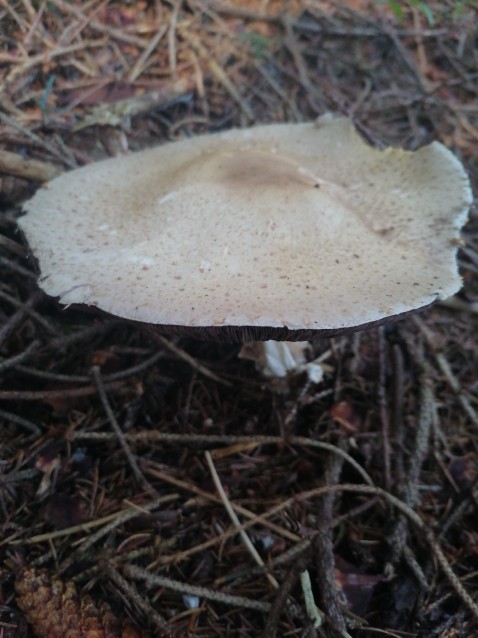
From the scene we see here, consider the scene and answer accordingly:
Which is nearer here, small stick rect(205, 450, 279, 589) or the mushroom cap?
the mushroom cap

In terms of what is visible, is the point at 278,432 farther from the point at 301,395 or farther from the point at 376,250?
the point at 376,250

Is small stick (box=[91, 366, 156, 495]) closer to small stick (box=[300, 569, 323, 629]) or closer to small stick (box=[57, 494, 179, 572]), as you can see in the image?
small stick (box=[57, 494, 179, 572])

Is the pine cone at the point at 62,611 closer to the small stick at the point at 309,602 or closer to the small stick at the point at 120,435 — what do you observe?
the small stick at the point at 120,435

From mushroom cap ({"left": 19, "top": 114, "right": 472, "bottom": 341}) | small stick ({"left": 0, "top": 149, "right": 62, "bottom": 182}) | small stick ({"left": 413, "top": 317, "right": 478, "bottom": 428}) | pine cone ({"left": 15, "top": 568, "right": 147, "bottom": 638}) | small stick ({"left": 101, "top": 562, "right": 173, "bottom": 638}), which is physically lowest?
small stick ({"left": 413, "top": 317, "right": 478, "bottom": 428})

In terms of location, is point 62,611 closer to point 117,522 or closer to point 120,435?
point 117,522

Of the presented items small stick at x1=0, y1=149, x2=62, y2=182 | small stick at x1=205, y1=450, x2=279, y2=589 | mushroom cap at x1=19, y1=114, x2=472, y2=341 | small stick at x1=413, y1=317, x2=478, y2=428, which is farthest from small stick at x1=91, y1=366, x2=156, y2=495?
small stick at x1=413, y1=317, x2=478, y2=428

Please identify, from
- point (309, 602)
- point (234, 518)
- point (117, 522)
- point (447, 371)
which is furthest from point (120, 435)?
point (447, 371)
